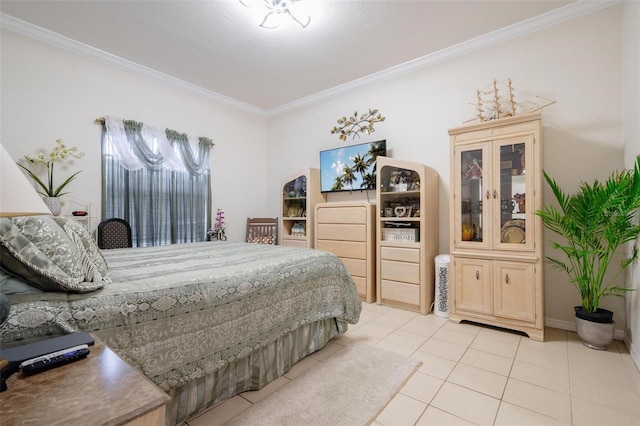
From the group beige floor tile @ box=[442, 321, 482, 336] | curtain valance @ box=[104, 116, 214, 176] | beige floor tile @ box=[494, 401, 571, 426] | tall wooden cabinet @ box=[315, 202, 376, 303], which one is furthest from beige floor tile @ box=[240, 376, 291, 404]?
curtain valance @ box=[104, 116, 214, 176]

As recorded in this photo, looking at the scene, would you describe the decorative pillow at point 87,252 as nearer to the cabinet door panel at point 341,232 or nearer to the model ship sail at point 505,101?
the cabinet door panel at point 341,232

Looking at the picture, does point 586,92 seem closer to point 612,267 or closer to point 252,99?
point 612,267

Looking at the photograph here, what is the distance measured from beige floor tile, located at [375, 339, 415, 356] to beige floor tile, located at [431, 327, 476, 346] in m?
0.38

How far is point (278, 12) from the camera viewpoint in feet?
8.02

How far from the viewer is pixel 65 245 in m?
1.15

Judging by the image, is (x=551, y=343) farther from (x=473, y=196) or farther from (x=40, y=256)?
(x=40, y=256)

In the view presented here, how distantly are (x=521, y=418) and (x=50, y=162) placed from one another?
14.0 feet

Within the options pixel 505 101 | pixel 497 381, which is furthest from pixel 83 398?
pixel 505 101

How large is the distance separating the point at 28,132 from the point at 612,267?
216 inches

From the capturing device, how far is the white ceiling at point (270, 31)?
247 cm

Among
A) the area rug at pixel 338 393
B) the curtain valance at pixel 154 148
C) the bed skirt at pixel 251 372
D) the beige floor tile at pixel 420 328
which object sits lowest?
the beige floor tile at pixel 420 328

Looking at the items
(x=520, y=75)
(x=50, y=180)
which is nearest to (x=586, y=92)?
(x=520, y=75)

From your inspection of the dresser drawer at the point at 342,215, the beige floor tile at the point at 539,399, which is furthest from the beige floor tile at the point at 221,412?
the dresser drawer at the point at 342,215

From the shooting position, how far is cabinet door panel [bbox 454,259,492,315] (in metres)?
2.60
